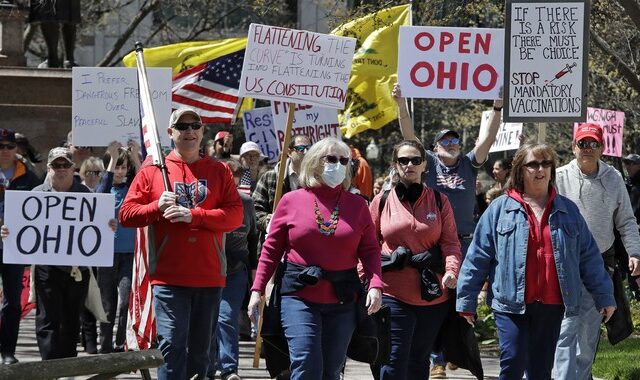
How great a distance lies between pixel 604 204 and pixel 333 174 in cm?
222

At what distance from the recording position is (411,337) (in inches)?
337

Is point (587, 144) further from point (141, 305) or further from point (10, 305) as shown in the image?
point (10, 305)

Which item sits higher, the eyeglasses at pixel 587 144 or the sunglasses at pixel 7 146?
the eyeglasses at pixel 587 144

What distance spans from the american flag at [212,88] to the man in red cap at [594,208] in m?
9.25

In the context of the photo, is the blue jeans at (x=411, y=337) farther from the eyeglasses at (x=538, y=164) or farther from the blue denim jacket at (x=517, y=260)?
the eyeglasses at (x=538, y=164)

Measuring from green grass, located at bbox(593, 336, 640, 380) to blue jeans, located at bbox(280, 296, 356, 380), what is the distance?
3.68m

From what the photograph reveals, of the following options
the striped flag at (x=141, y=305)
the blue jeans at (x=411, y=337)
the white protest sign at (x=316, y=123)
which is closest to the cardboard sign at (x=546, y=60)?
the blue jeans at (x=411, y=337)

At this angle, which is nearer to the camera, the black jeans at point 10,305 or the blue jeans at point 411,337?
the blue jeans at point 411,337

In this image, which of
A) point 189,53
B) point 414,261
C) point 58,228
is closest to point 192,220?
point 414,261

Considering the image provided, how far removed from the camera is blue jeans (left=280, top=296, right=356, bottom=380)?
758 centimetres

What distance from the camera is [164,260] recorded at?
7.91 metres

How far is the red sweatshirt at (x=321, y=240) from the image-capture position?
304 inches

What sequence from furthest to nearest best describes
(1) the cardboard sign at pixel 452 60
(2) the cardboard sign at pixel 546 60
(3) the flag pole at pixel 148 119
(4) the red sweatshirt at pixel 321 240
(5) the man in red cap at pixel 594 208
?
1. (1) the cardboard sign at pixel 452 60
2. (2) the cardboard sign at pixel 546 60
3. (5) the man in red cap at pixel 594 208
4. (3) the flag pole at pixel 148 119
5. (4) the red sweatshirt at pixel 321 240

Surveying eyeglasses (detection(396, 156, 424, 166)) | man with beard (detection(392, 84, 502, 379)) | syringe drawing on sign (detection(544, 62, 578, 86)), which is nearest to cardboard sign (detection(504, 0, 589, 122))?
syringe drawing on sign (detection(544, 62, 578, 86))
